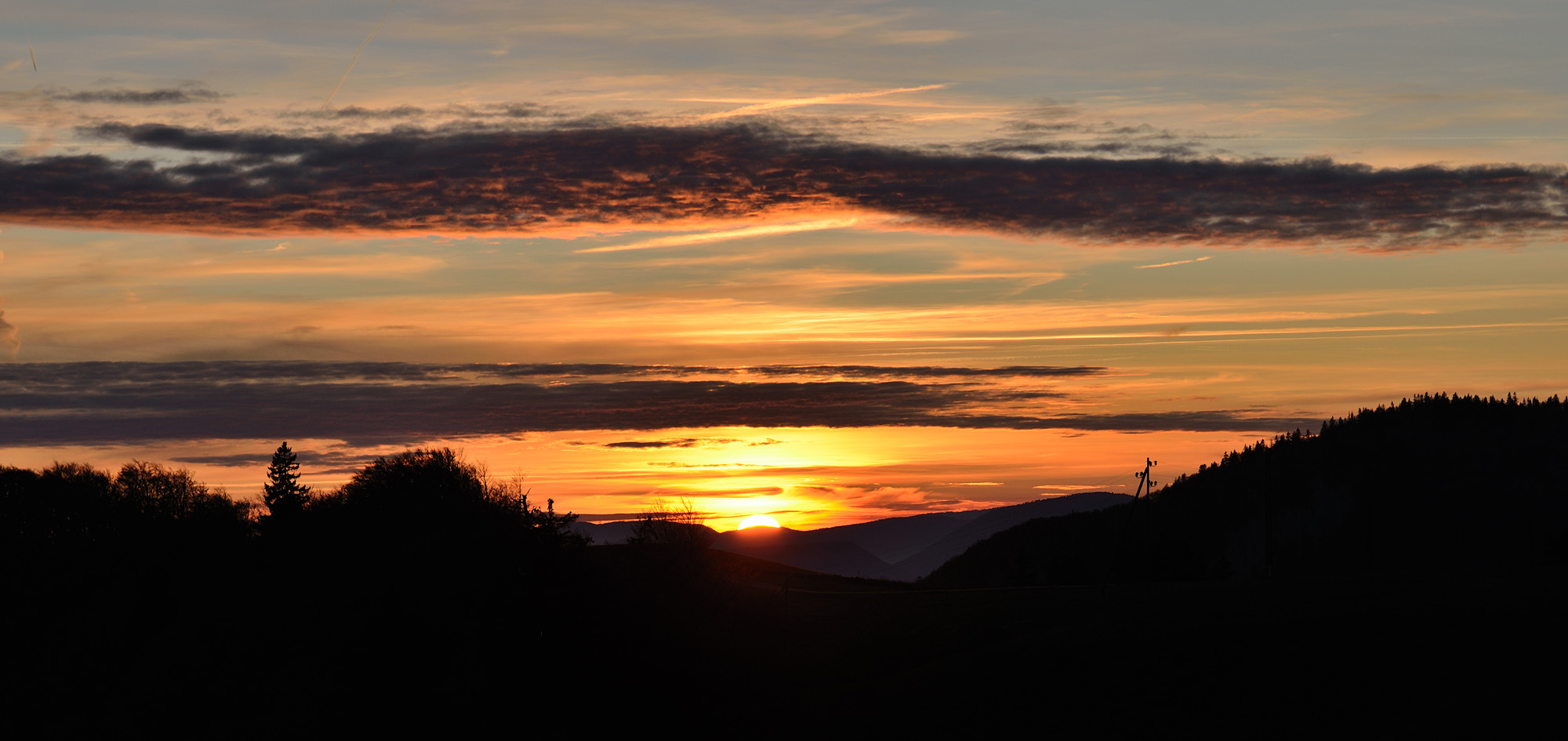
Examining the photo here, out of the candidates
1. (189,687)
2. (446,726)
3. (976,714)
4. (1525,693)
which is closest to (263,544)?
(189,687)

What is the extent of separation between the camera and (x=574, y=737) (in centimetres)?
5822

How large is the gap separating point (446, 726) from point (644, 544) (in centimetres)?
2245

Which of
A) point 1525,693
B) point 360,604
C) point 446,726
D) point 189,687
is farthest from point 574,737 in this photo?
point 1525,693

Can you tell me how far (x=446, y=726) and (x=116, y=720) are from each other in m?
18.8

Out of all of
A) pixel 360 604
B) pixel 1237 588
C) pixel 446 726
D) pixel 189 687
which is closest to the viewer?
pixel 446 726

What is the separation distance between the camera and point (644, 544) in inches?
3091

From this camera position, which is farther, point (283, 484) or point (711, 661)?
point (283, 484)

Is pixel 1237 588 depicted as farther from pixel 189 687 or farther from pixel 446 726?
pixel 189 687

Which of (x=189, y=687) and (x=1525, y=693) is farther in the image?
(x=189, y=687)

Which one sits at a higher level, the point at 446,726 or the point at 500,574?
the point at 500,574

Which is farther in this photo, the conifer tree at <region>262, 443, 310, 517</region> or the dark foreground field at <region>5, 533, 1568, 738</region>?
the conifer tree at <region>262, 443, 310, 517</region>

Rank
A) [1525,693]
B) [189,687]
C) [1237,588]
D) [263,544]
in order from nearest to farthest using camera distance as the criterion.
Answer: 1. [1525,693]
2. [189,687]
3. [1237,588]
4. [263,544]

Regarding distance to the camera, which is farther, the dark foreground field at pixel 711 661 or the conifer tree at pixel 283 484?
the conifer tree at pixel 283 484

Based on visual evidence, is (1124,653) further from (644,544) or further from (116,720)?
(116,720)
